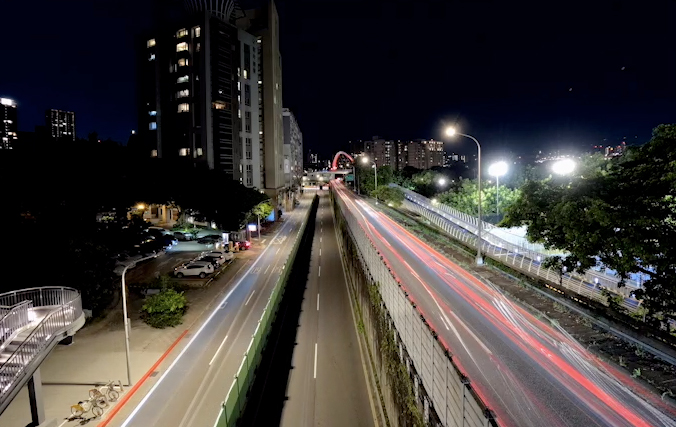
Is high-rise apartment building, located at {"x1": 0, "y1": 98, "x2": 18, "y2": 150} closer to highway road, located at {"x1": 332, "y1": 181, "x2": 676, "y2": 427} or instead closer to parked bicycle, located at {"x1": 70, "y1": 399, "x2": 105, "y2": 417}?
parked bicycle, located at {"x1": 70, "y1": 399, "x2": 105, "y2": 417}

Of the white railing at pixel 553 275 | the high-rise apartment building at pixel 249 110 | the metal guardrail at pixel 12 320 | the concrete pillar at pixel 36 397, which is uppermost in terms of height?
the high-rise apartment building at pixel 249 110

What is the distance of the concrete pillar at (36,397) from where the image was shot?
13.2 m

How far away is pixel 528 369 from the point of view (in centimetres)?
1096

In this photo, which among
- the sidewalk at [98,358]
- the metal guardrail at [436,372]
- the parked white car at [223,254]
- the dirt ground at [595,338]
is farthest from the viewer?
the parked white car at [223,254]

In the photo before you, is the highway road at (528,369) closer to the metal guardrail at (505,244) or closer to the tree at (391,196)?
the metal guardrail at (505,244)

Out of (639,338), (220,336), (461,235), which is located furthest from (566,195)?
(461,235)

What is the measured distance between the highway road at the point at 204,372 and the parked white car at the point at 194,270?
15.6ft

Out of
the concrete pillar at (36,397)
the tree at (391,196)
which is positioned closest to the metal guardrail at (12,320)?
the concrete pillar at (36,397)

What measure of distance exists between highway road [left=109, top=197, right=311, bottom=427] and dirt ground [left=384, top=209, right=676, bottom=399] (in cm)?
1308

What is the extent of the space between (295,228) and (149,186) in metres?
24.9

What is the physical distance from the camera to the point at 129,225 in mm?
34562

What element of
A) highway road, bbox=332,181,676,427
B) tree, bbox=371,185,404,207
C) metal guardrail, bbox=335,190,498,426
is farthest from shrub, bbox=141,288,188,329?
tree, bbox=371,185,404,207

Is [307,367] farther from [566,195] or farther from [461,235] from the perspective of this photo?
[461,235]

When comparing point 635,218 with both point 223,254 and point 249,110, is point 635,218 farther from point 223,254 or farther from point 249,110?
point 249,110
